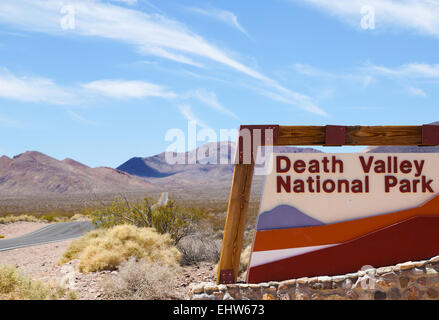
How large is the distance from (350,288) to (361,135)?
2666mm

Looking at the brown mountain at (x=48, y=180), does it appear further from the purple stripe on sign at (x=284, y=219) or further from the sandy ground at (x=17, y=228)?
the purple stripe on sign at (x=284, y=219)

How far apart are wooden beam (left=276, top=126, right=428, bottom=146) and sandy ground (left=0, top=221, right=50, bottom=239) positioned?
31.3m

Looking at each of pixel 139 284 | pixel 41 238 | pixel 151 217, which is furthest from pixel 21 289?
pixel 41 238

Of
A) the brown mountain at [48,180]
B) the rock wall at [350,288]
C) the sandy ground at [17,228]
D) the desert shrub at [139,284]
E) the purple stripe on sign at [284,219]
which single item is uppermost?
the brown mountain at [48,180]

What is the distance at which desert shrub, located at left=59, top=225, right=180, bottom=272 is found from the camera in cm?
1076

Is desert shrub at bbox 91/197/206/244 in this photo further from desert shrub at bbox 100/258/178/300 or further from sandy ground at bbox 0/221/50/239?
sandy ground at bbox 0/221/50/239

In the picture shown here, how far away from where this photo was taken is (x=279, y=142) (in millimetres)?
7488

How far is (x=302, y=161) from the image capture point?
7.45 meters

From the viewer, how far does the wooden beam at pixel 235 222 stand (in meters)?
7.33

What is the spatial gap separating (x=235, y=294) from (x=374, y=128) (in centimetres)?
384

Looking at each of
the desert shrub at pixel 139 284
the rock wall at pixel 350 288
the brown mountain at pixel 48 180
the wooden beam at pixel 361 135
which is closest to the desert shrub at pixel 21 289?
the desert shrub at pixel 139 284

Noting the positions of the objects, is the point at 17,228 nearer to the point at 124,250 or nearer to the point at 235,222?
the point at 124,250

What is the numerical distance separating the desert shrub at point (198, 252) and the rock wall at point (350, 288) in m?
5.28
